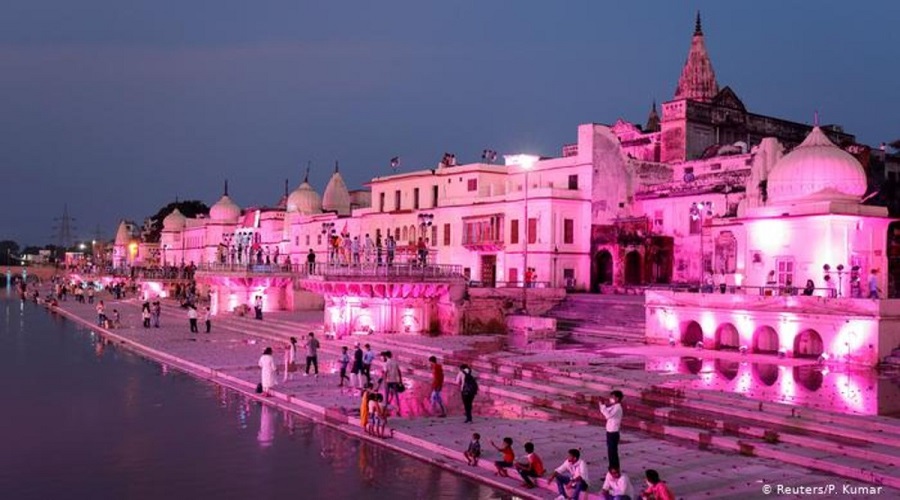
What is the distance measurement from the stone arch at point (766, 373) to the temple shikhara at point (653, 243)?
7.22ft

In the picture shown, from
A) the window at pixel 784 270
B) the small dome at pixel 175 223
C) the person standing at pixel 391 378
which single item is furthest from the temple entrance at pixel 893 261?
the small dome at pixel 175 223

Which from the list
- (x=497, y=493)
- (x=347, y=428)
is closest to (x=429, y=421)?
(x=347, y=428)

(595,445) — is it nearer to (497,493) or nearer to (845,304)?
(497,493)

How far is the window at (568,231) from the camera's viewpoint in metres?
46.1

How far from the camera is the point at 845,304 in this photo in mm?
25719

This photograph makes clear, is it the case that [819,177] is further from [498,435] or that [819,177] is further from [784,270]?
[498,435]

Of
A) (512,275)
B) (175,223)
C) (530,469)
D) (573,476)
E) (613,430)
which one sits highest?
(175,223)

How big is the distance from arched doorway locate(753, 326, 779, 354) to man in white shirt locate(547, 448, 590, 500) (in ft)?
59.5

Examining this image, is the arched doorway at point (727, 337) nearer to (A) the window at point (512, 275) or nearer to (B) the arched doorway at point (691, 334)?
(B) the arched doorway at point (691, 334)

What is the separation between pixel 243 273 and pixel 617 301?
83.0 feet

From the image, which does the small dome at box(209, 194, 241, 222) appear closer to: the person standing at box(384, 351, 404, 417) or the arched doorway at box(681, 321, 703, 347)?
the arched doorway at box(681, 321, 703, 347)

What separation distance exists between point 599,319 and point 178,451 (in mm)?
23832

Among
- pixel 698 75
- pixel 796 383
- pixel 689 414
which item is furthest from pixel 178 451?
pixel 698 75

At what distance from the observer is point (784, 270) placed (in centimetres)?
3194
